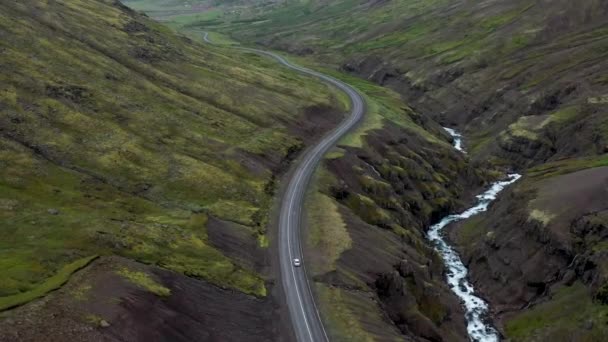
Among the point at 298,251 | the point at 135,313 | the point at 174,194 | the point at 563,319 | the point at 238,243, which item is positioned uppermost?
the point at 135,313

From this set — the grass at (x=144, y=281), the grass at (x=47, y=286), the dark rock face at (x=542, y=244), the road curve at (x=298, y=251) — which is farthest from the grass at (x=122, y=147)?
the dark rock face at (x=542, y=244)

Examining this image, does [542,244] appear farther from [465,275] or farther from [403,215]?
[403,215]

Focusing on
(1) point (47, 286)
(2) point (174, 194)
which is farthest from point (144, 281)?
(2) point (174, 194)

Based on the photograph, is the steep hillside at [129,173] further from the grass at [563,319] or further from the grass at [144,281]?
the grass at [563,319]

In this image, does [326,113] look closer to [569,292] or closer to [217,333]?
[569,292]

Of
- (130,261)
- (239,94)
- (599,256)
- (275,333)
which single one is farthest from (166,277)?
(239,94)

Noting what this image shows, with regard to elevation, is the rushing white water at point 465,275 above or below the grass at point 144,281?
below
